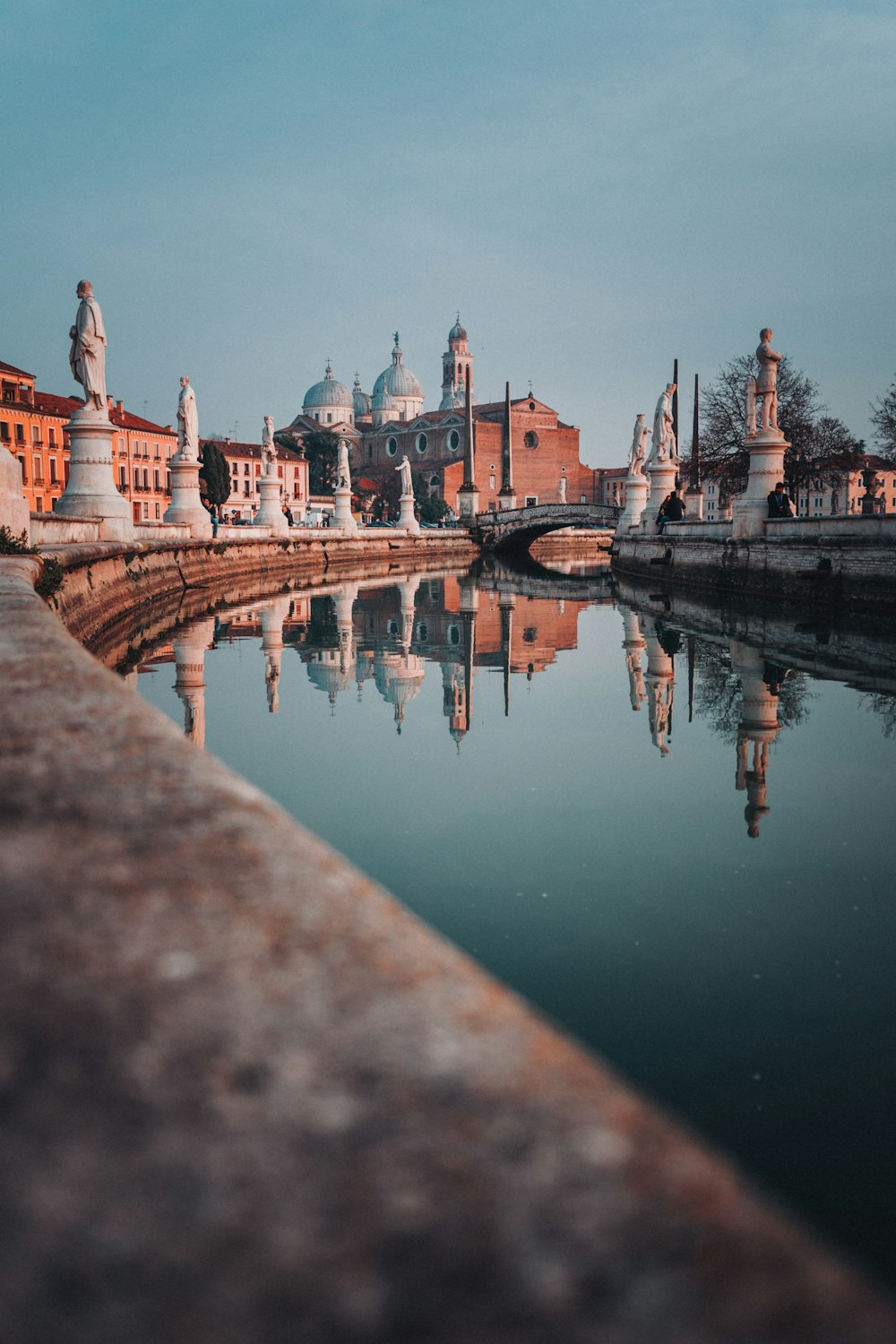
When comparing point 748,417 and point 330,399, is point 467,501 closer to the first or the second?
point 748,417

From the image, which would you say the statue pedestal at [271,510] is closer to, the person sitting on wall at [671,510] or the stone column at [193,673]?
the person sitting on wall at [671,510]

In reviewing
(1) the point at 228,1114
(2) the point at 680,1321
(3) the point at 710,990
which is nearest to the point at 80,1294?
(1) the point at 228,1114

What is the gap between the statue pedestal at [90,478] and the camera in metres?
14.6

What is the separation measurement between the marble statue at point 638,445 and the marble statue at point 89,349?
21.0m

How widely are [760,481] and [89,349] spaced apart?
446 inches

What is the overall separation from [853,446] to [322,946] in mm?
42235

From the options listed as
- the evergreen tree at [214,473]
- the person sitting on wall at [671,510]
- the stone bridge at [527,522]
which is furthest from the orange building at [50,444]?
the person sitting on wall at [671,510]

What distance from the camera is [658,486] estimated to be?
2820cm

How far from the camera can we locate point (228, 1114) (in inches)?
27.5

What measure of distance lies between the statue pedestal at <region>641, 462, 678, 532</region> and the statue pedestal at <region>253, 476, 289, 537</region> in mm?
10043

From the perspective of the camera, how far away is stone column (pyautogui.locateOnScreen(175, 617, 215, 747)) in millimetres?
6806

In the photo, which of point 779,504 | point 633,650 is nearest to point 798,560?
point 779,504

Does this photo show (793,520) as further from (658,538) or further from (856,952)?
(856,952)

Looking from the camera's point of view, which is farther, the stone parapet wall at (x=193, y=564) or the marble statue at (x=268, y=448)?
the marble statue at (x=268, y=448)
